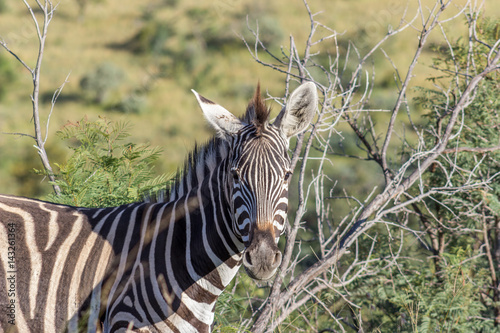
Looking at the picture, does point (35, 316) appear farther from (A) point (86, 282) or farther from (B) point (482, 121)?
(B) point (482, 121)

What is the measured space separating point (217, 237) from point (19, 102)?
154ft

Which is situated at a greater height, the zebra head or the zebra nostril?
the zebra head

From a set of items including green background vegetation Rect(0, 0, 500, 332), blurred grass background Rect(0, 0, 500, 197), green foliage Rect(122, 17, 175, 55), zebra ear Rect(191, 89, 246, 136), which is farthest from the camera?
green foliage Rect(122, 17, 175, 55)

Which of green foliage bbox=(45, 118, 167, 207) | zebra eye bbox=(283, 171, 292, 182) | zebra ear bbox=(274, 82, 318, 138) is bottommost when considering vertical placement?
green foliage bbox=(45, 118, 167, 207)

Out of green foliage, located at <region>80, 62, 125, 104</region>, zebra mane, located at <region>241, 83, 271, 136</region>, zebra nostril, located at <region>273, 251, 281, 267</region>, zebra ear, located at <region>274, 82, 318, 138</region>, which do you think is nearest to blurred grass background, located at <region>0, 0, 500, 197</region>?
green foliage, located at <region>80, 62, 125, 104</region>

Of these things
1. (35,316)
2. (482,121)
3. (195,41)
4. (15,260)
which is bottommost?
(195,41)

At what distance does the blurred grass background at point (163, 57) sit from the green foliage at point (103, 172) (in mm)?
26643

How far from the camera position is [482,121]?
284 inches

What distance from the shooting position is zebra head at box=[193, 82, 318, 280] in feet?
10.3

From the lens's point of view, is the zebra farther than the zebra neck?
No

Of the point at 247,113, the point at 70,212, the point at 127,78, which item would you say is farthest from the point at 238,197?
the point at 127,78

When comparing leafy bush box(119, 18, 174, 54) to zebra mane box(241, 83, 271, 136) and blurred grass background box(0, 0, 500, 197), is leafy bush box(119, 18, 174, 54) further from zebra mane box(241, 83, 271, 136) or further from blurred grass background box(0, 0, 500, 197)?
zebra mane box(241, 83, 271, 136)

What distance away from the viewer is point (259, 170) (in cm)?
332

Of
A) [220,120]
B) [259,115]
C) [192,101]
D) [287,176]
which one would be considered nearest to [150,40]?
[192,101]
